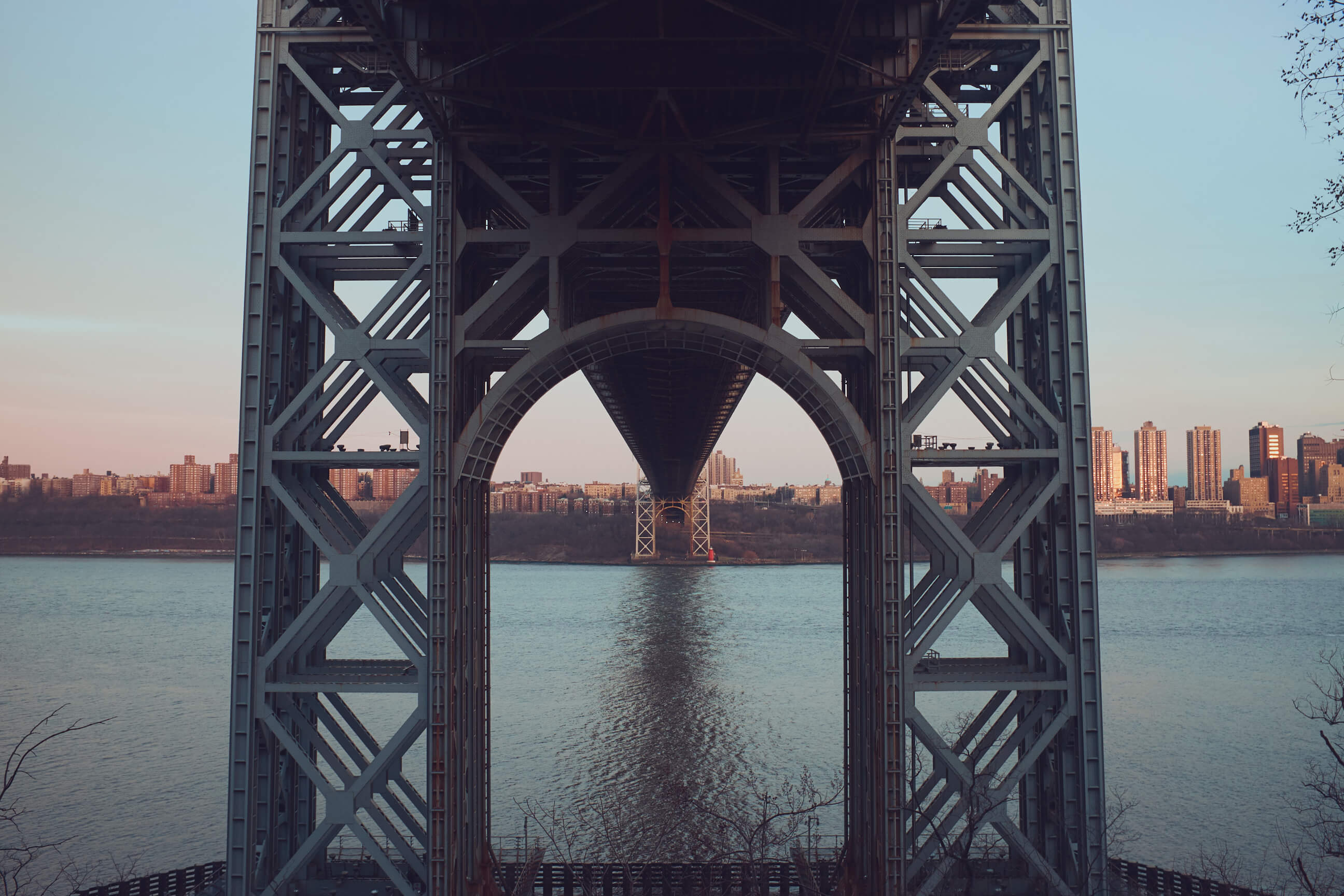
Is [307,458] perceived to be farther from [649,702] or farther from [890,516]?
[649,702]

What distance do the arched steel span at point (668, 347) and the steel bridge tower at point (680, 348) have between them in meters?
0.06

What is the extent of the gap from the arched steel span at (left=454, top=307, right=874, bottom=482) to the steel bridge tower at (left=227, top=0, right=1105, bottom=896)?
6 centimetres

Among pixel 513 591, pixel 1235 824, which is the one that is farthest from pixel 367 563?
pixel 513 591

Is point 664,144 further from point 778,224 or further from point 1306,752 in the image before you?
point 1306,752

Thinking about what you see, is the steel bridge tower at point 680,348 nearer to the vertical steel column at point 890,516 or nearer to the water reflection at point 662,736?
the vertical steel column at point 890,516

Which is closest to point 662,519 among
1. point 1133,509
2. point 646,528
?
point 646,528

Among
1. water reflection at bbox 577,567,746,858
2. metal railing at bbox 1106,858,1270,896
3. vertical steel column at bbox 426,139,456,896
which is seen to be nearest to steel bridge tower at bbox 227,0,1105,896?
vertical steel column at bbox 426,139,456,896

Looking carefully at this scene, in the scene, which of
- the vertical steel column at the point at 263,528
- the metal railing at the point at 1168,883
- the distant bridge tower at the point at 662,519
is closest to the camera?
the vertical steel column at the point at 263,528

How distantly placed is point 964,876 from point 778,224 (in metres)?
9.63

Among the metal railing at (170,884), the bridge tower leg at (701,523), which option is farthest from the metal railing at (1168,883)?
the bridge tower leg at (701,523)

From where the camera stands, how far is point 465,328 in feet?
41.4

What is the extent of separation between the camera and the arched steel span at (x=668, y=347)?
12.6 m

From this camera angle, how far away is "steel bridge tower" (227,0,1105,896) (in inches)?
477

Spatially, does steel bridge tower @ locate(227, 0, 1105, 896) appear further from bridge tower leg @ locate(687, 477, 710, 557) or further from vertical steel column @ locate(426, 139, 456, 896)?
bridge tower leg @ locate(687, 477, 710, 557)
